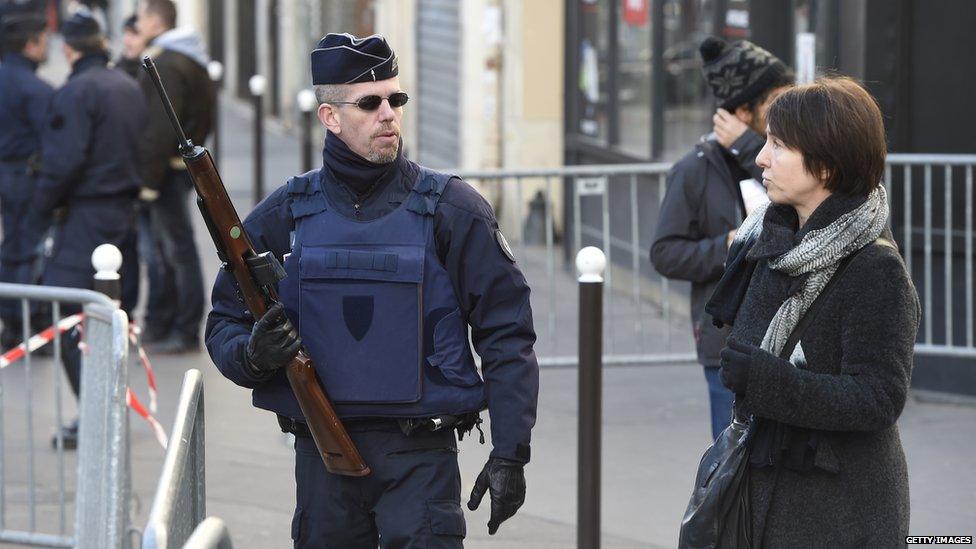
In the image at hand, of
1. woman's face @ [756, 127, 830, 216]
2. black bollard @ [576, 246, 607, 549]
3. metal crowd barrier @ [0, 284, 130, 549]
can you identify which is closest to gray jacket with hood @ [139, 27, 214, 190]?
metal crowd barrier @ [0, 284, 130, 549]

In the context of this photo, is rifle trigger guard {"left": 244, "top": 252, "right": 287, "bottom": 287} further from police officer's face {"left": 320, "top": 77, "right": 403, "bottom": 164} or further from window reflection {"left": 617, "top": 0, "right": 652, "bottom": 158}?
window reflection {"left": 617, "top": 0, "right": 652, "bottom": 158}

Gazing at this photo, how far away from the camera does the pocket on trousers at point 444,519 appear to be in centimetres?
388

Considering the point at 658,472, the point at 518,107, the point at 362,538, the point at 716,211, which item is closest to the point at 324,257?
the point at 362,538

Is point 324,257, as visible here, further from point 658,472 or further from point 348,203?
point 658,472

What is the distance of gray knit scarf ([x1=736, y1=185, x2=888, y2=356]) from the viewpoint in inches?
133

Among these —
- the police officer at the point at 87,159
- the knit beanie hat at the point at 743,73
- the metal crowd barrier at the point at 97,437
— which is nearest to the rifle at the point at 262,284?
the metal crowd barrier at the point at 97,437

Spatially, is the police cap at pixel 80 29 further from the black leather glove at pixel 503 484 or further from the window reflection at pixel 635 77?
the black leather glove at pixel 503 484

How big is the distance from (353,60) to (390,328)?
0.67 metres

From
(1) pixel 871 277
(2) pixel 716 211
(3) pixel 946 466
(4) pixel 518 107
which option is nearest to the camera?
(1) pixel 871 277

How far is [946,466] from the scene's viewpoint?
684 cm

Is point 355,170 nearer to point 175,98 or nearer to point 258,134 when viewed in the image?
point 175,98

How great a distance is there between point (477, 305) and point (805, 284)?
0.90 meters

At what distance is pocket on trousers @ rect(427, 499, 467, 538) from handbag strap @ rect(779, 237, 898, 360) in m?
0.95

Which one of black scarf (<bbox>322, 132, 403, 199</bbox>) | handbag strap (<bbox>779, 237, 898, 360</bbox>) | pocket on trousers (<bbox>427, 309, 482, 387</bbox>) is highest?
black scarf (<bbox>322, 132, 403, 199</bbox>)
